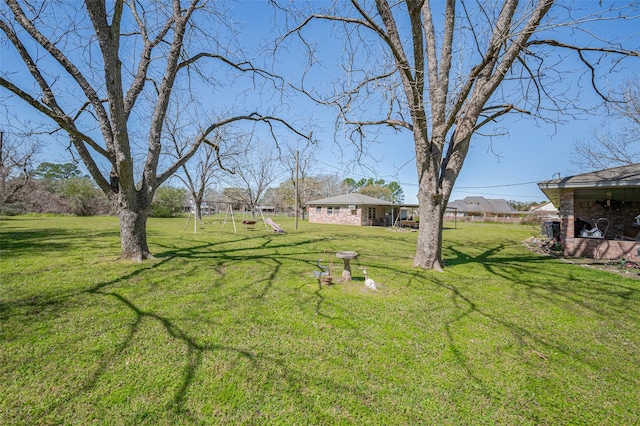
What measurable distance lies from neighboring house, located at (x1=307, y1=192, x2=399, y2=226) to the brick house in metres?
13.2

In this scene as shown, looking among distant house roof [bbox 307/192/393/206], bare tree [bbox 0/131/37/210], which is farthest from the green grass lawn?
distant house roof [bbox 307/192/393/206]

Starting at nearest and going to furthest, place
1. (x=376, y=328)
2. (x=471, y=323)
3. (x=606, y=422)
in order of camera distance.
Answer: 1. (x=606, y=422)
2. (x=376, y=328)
3. (x=471, y=323)

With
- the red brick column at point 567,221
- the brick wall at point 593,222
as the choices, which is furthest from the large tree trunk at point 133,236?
the brick wall at point 593,222

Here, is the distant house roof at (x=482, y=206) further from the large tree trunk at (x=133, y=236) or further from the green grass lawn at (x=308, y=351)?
the large tree trunk at (x=133, y=236)

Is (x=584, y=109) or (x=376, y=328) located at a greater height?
(x=584, y=109)

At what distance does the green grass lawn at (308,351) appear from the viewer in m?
1.83

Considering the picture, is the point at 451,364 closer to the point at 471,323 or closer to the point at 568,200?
the point at 471,323

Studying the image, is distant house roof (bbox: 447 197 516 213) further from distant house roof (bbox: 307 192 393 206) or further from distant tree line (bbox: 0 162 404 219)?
distant house roof (bbox: 307 192 393 206)

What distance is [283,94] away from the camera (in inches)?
261

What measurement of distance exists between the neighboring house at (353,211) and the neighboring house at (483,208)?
78.0 feet

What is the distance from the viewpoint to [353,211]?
23.6m

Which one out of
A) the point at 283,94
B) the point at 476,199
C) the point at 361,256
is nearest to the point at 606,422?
the point at 361,256

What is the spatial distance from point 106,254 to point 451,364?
298 inches

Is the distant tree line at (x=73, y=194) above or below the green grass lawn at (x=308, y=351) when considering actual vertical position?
above
